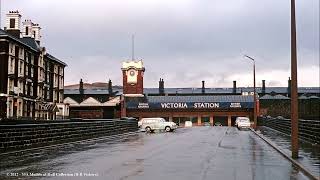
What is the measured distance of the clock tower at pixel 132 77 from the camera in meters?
102

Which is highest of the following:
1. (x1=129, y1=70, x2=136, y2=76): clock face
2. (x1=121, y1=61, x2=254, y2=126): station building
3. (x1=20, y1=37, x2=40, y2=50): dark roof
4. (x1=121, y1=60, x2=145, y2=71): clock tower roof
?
(x1=20, y1=37, x2=40, y2=50): dark roof

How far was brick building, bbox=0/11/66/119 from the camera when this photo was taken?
6412 cm

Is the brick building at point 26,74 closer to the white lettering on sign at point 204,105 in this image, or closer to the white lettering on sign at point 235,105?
the white lettering on sign at point 204,105

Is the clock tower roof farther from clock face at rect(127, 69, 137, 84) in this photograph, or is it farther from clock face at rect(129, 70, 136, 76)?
clock face at rect(127, 69, 137, 84)

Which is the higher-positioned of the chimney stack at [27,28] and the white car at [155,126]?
the chimney stack at [27,28]

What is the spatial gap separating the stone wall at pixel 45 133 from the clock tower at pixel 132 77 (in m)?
58.6

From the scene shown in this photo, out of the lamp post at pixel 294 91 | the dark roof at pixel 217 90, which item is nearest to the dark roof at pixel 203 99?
the dark roof at pixel 217 90

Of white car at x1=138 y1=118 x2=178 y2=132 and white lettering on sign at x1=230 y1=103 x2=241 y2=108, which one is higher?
white lettering on sign at x1=230 y1=103 x2=241 y2=108

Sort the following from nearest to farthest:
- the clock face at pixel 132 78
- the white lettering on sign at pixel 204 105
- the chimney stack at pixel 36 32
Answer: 1. the chimney stack at pixel 36 32
2. the white lettering on sign at pixel 204 105
3. the clock face at pixel 132 78

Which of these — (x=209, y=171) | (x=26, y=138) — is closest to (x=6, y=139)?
(x=26, y=138)

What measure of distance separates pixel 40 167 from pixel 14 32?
61.3 meters

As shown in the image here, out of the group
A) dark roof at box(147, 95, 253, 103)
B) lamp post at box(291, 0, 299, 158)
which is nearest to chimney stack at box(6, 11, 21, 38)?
Answer: dark roof at box(147, 95, 253, 103)

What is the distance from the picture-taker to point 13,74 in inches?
2586

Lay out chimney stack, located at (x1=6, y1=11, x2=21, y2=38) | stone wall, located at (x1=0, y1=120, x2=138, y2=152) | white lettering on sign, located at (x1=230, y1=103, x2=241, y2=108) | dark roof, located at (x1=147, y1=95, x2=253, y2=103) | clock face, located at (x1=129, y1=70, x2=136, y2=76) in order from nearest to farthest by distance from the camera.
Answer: stone wall, located at (x1=0, y1=120, x2=138, y2=152) < chimney stack, located at (x1=6, y1=11, x2=21, y2=38) < white lettering on sign, located at (x1=230, y1=103, x2=241, y2=108) < dark roof, located at (x1=147, y1=95, x2=253, y2=103) < clock face, located at (x1=129, y1=70, x2=136, y2=76)
